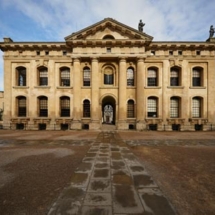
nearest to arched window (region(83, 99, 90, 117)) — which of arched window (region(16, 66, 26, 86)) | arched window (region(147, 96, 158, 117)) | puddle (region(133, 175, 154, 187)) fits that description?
arched window (region(147, 96, 158, 117))

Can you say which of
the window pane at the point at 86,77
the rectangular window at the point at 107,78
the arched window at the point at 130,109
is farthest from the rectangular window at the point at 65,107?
the arched window at the point at 130,109

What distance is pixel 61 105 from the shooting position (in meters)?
22.9

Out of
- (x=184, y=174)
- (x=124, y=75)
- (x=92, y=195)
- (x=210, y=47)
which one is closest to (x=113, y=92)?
(x=124, y=75)

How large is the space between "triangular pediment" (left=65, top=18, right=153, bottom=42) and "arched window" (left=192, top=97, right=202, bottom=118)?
11.5m

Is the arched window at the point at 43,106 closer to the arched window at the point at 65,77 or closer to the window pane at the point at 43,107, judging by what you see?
the window pane at the point at 43,107

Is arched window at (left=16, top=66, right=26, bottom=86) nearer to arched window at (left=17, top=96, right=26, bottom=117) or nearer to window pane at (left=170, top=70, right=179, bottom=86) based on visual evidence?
arched window at (left=17, top=96, right=26, bottom=117)

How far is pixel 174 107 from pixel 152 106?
11.2 ft

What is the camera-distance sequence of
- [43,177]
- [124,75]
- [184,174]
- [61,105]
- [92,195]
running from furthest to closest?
[61,105] < [124,75] < [184,174] < [43,177] < [92,195]

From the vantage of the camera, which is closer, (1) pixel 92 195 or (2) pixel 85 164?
(1) pixel 92 195

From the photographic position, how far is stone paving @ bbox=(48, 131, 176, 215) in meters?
3.18

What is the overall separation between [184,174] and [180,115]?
1883 centimetres

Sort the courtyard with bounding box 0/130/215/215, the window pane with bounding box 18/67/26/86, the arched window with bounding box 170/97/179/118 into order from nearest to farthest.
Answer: the courtyard with bounding box 0/130/215/215, the arched window with bounding box 170/97/179/118, the window pane with bounding box 18/67/26/86

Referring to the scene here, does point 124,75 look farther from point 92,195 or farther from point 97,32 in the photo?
point 92,195

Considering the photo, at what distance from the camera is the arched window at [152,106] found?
22.6m
